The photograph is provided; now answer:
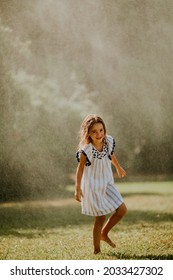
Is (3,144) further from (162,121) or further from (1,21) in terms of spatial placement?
(162,121)

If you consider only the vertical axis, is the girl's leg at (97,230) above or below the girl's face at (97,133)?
below

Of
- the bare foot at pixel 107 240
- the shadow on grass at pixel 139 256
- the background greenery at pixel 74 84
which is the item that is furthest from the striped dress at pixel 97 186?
the background greenery at pixel 74 84

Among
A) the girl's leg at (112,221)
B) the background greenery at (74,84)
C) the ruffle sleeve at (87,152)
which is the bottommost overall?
the girl's leg at (112,221)

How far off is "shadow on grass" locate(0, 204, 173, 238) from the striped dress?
0.97 m

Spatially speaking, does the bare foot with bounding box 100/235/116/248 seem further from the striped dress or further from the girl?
the striped dress

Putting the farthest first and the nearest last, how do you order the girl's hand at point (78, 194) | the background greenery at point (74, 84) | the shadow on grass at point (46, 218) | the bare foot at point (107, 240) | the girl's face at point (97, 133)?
the background greenery at point (74, 84)
the shadow on grass at point (46, 218)
the bare foot at point (107, 240)
the girl's face at point (97, 133)
the girl's hand at point (78, 194)

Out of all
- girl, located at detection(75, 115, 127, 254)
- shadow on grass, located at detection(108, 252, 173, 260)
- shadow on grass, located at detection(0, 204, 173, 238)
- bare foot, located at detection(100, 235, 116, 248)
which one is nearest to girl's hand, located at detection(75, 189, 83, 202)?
girl, located at detection(75, 115, 127, 254)

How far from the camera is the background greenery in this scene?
5875 millimetres

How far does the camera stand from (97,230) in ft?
16.0

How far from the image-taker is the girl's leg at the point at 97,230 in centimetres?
483

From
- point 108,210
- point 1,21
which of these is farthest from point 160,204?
point 1,21

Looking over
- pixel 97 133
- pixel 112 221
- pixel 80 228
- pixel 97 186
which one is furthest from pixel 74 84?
pixel 112 221

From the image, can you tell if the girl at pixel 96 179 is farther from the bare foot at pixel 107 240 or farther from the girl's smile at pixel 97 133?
the bare foot at pixel 107 240

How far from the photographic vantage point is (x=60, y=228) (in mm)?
5672
